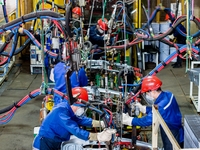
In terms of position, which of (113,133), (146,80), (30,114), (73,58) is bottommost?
(30,114)

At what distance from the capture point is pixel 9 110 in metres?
6.98

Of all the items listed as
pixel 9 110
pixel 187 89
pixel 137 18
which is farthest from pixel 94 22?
pixel 9 110

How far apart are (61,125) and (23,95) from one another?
5.51 metres

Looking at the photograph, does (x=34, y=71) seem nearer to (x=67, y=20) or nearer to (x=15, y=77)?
(x=15, y=77)

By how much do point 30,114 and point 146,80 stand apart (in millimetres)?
4042

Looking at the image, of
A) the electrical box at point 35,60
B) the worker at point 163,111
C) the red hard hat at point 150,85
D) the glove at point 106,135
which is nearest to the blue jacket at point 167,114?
the worker at point 163,111

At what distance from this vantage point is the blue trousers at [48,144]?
15.4ft

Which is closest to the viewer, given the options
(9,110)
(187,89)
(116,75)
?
(9,110)

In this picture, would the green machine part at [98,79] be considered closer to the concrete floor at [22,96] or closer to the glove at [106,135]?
the concrete floor at [22,96]

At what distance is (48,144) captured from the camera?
4691 millimetres

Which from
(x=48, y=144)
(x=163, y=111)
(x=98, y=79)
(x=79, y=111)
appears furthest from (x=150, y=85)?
(x=98, y=79)

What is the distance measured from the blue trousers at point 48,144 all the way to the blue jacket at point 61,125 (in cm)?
4

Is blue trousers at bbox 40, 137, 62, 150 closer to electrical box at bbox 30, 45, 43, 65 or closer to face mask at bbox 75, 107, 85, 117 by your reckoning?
face mask at bbox 75, 107, 85, 117

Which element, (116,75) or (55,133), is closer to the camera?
(55,133)
